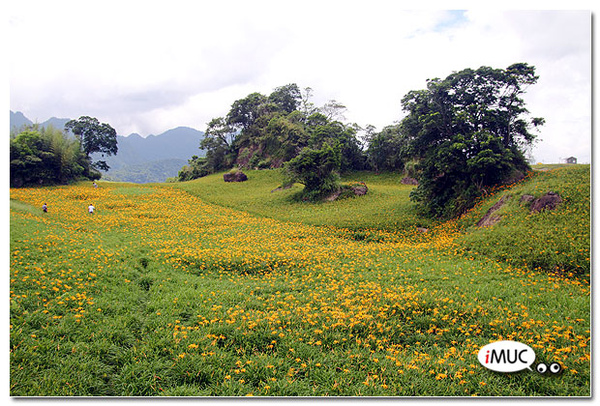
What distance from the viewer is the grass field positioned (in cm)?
334

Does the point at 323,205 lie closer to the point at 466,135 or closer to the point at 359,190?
the point at 359,190

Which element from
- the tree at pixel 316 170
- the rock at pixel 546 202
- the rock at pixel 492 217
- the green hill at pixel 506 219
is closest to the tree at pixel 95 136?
the green hill at pixel 506 219

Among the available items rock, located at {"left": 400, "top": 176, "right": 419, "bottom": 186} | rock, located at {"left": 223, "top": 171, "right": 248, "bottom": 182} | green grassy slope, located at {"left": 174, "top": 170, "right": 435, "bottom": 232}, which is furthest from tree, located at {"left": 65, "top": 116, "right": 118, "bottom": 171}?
rock, located at {"left": 400, "top": 176, "right": 419, "bottom": 186}

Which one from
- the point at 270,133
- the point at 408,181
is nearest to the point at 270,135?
the point at 270,133

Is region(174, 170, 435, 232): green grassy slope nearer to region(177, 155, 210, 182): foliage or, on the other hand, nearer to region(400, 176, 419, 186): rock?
region(400, 176, 419, 186): rock

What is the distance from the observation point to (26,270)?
5.64m

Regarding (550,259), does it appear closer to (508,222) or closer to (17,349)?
(508,222)

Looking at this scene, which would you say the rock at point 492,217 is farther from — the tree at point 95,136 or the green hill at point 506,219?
the tree at point 95,136

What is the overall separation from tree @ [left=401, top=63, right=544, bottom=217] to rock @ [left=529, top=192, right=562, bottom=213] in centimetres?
303

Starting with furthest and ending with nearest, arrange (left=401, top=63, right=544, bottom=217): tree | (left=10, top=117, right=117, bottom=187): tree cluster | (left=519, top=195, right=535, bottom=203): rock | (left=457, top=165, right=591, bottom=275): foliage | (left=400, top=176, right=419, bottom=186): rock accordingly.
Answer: (left=400, top=176, right=419, bottom=186): rock → (left=401, top=63, right=544, bottom=217): tree → (left=519, top=195, right=535, bottom=203): rock → (left=10, top=117, right=117, bottom=187): tree cluster → (left=457, top=165, right=591, bottom=275): foliage

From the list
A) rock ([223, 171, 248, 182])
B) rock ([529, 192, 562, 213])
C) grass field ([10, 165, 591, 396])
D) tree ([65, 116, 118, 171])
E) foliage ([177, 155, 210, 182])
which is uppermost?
tree ([65, 116, 118, 171])

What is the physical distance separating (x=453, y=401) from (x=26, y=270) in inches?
308

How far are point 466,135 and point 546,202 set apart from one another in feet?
17.0

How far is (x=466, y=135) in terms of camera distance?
1319 cm
